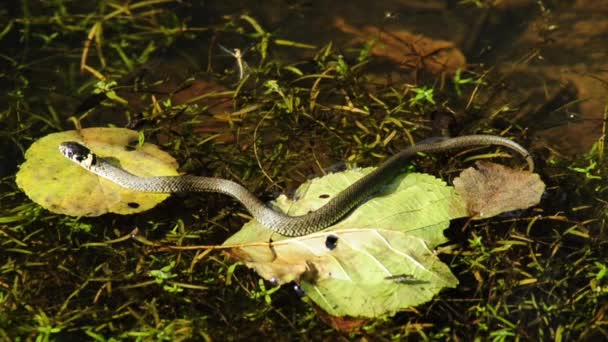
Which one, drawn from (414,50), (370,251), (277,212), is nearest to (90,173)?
(277,212)

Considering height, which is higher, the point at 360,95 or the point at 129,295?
the point at 360,95

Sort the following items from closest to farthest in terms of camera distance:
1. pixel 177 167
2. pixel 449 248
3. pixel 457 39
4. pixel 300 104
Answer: pixel 449 248
pixel 177 167
pixel 300 104
pixel 457 39

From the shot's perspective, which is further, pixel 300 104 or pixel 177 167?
pixel 300 104

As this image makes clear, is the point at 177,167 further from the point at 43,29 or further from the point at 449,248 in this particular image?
the point at 43,29

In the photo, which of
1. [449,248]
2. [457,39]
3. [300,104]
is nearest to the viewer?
[449,248]

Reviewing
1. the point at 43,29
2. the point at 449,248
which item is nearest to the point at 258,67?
the point at 43,29

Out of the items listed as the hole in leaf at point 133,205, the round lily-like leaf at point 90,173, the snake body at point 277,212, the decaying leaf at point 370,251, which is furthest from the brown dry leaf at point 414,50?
the hole in leaf at point 133,205

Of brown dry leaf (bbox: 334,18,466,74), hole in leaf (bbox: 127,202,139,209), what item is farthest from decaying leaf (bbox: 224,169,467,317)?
brown dry leaf (bbox: 334,18,466,74)
